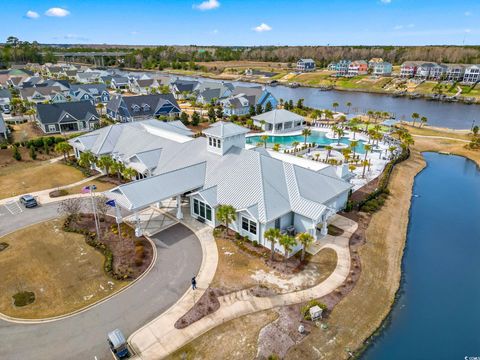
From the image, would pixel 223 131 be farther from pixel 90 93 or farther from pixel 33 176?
pixel 90 93

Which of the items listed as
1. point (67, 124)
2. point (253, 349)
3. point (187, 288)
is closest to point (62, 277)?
point (187, 288)

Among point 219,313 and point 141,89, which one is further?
point 141,89

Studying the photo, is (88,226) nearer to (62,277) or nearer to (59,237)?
(59,237)

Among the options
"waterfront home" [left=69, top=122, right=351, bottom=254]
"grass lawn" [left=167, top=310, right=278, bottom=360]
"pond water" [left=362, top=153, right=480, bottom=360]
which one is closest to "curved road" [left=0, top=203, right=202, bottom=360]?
"grass lawn" [left=167, top=310, right=278, bottom=360]

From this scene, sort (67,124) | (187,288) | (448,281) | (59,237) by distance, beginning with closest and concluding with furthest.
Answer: (187,288), (448,281), (59,237), (67,124)

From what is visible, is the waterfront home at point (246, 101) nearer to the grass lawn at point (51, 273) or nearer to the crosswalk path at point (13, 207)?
the crosswalk path at point (13, 207)

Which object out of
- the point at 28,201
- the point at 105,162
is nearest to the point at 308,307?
the point at 105,162
